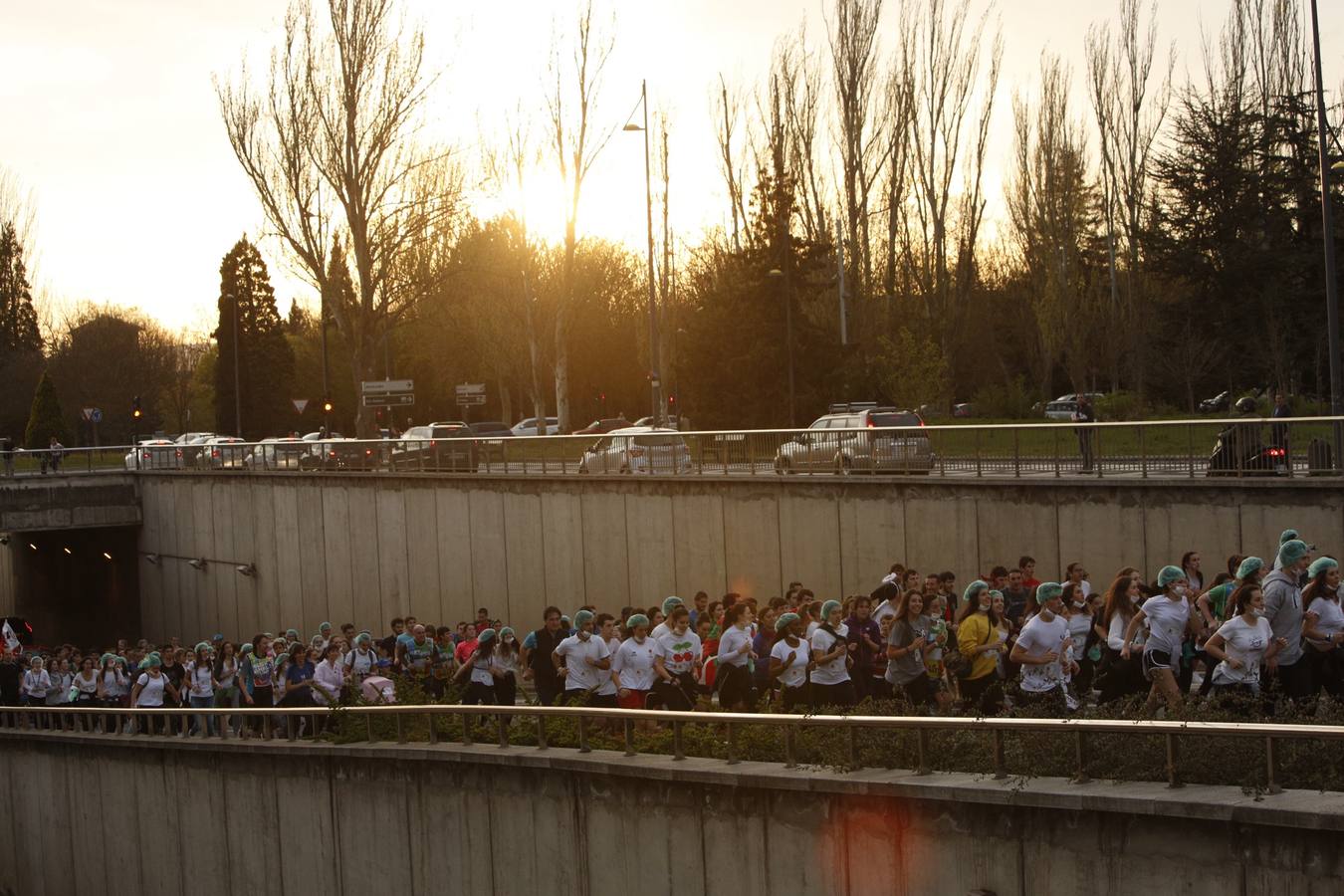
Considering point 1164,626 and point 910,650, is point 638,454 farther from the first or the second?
point 1164,626

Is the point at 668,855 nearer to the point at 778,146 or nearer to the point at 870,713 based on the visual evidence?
the point at 870,713

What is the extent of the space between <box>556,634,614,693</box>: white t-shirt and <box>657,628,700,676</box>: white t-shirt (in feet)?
1.65

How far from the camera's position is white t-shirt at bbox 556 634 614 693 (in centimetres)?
1399

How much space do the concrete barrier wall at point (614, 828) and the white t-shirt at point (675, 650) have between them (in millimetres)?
1636

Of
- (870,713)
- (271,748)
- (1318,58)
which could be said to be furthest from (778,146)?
(870,713)

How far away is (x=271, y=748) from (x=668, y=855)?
18.0ft

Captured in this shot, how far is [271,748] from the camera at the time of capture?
1566cm

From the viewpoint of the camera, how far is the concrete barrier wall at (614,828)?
893 cm

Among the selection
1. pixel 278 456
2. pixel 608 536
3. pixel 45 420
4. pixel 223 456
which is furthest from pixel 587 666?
pixel 45 420

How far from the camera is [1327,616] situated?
11258 millimetres

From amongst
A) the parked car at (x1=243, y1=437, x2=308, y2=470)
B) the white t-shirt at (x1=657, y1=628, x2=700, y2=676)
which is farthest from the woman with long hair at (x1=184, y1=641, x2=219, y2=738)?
the parked car at (x1=243, y1=437, x2=308, y2=470)

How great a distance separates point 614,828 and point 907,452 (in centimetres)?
1164

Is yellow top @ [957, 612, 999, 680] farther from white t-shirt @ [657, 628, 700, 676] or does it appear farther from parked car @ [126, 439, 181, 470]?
parked car @ [126, 439, 181, 470]

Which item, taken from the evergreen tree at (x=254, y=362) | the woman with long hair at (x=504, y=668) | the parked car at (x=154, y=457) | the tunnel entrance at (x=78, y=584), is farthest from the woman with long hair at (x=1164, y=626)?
the evergreen tree at (x=254, y=362)
